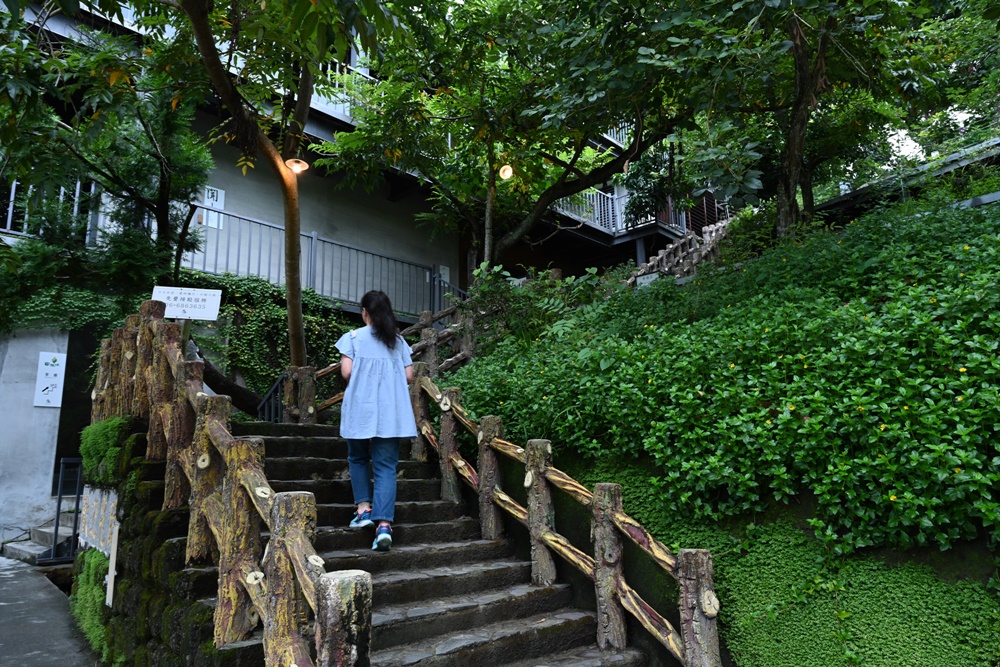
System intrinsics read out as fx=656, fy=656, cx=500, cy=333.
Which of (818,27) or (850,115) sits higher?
(850,115)

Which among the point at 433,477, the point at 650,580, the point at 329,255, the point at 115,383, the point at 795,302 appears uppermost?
the point at 329,255

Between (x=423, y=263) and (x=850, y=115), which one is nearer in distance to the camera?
(x=850, y=115)

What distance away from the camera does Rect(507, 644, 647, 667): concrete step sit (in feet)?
13.5

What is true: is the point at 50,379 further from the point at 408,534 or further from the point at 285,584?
the point at 285,584

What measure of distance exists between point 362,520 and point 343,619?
1.85 meters

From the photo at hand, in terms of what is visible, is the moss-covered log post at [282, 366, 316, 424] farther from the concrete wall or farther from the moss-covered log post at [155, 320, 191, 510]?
the concrete wall

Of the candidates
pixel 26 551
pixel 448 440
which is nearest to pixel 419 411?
pixel 448 440

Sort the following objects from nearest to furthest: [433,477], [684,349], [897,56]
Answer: [684,349], [433,477], [897,56]

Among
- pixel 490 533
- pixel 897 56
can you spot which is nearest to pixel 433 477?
pixel 490 533

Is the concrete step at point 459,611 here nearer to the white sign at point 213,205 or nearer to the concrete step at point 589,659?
the concrete step at point 589,659

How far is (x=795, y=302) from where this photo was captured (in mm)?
5410

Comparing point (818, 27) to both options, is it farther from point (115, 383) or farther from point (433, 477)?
point (115, 383)

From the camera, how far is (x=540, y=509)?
4.87 meters

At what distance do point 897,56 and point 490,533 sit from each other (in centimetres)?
703
